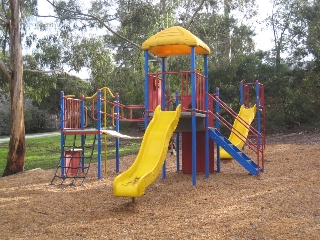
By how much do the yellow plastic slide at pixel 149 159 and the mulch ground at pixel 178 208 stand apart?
334mm

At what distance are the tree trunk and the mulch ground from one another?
6.62 ft

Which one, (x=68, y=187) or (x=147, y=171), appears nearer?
(x=147, y=171)

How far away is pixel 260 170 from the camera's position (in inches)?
354

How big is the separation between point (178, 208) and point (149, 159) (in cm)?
121

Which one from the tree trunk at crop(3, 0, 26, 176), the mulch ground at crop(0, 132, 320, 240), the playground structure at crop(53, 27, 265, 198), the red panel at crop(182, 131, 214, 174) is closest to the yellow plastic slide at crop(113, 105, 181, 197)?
the playground structure at crop(53, 27, 265, 198)

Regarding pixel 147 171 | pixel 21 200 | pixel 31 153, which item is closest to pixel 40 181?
pixel 21 200

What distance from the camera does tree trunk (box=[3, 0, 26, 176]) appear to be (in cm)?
1118

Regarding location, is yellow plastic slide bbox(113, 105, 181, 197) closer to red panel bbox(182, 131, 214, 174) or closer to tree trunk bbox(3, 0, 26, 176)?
red panel bbox(182, 131, 214, 174)

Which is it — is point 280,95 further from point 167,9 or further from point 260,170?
point 260,170

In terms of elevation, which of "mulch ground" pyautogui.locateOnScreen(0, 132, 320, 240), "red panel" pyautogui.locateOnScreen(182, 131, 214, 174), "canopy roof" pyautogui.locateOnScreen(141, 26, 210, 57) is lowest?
"mulch ground" pyautogui.locateOnScreen(0, 132, 320, 240)

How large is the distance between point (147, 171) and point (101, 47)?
13946 millimetres

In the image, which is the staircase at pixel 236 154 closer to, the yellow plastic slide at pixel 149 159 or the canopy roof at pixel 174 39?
the yellow plastic slide at pixel 149 159

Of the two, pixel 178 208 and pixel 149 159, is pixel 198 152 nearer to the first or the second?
pixel 149 159

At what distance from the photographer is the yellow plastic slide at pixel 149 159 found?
6.11 metres
